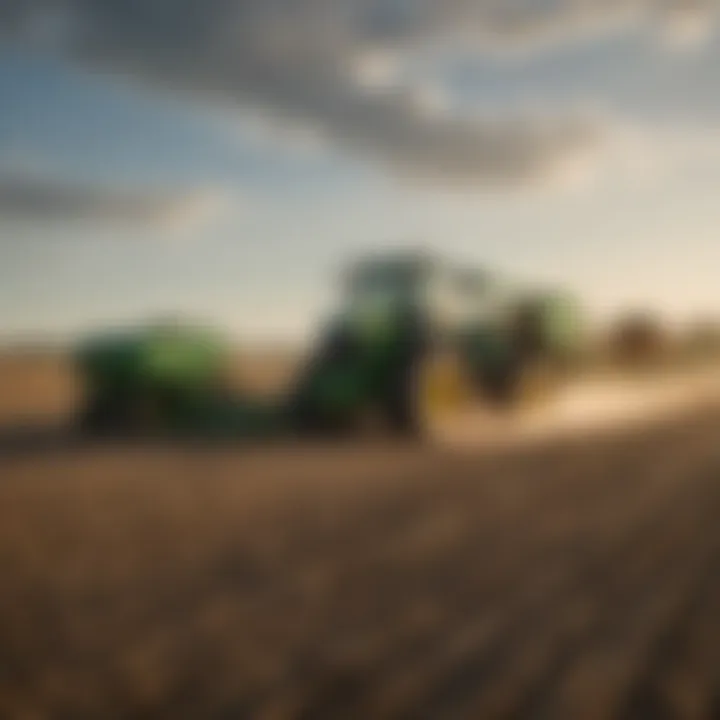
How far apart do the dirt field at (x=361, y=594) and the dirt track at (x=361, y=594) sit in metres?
0.02

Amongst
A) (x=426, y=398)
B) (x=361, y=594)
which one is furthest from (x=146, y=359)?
(x=361, y=594)

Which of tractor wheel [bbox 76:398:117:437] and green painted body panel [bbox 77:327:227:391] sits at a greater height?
green painted body panel [bbox 77:327:227:391]

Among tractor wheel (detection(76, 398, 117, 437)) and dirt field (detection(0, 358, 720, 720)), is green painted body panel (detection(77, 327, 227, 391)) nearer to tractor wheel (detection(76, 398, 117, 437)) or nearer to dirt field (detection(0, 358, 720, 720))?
tractor wheel (detection(76, 398, 117, 437))

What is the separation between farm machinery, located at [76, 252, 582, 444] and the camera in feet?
45.9

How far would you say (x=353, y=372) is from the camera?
46.0ft

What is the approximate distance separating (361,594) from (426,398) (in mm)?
8322

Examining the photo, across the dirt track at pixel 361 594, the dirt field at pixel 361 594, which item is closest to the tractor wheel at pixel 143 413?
the dirt field at pixel 361 594

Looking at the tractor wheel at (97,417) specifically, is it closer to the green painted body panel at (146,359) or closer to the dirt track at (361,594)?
the green painted body panel at (146,359)

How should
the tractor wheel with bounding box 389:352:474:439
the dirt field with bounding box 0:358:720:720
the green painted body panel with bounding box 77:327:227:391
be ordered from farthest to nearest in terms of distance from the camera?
the green painted body panel with bounding box 77:327:227:391, the tractor wheel with bounding box 389:352:474:439, the dirt field with bounding box 0:358:720:720

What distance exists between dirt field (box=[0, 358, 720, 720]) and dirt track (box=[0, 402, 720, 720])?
18 millimetres

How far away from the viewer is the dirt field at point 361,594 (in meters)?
4.25

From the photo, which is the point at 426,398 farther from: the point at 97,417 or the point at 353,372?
the point at 97,417

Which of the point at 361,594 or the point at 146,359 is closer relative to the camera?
the point at 361,594

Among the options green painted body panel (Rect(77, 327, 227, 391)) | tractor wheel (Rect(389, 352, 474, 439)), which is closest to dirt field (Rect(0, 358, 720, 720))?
tractor wheel (Rect(389, 352, 474, 439))
